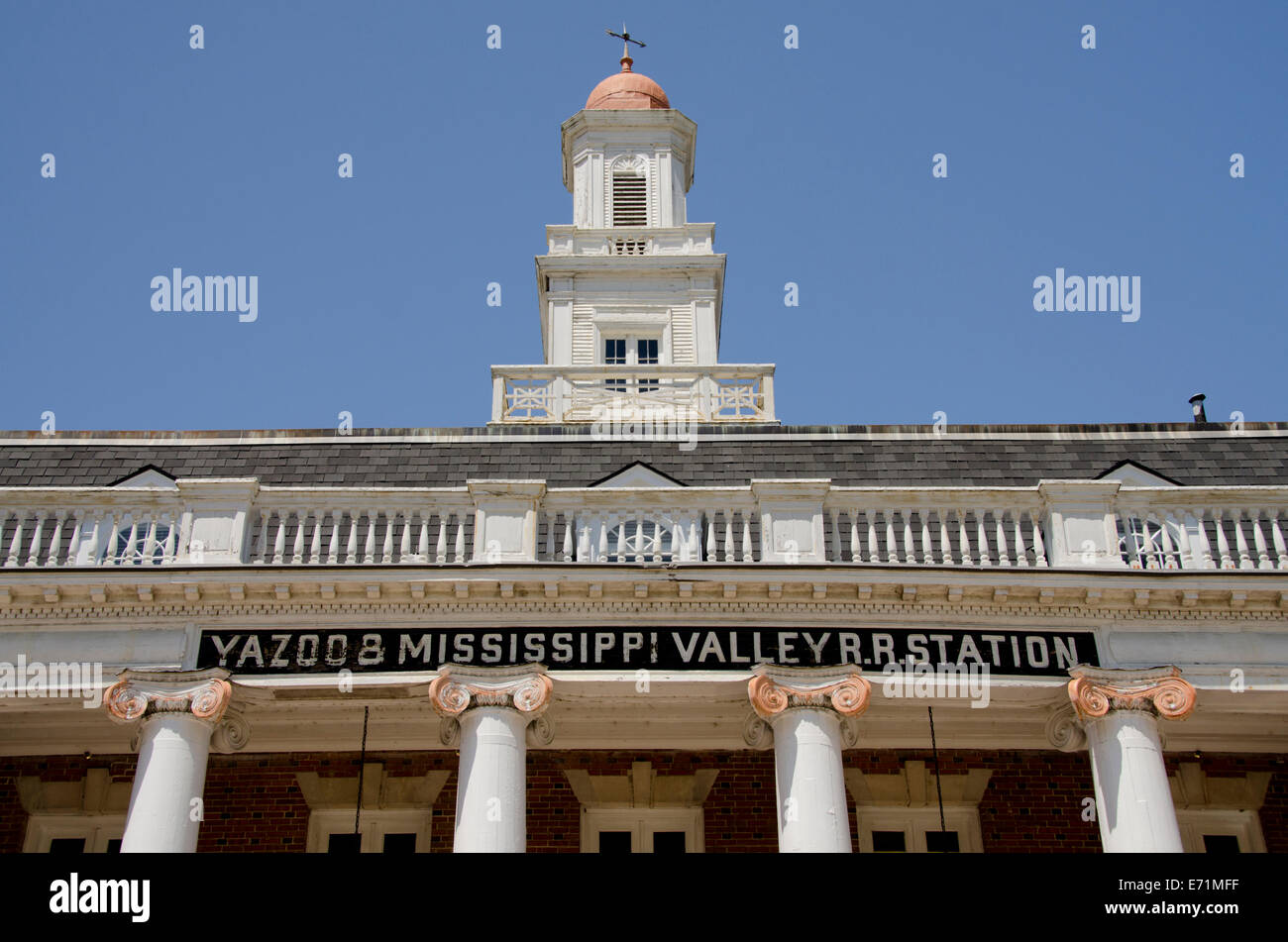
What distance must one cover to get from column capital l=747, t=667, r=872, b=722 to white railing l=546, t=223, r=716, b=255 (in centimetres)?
2060

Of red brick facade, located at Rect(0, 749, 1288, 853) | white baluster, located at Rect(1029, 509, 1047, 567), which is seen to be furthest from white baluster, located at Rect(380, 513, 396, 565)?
white baluster, located at Rect(1029, 509, 1047, 567)

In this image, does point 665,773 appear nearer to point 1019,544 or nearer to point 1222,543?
point 1019,544

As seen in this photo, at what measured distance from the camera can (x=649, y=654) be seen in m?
17.7

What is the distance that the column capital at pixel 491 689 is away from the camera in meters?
17.2

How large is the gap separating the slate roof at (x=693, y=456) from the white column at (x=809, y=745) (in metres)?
4.39

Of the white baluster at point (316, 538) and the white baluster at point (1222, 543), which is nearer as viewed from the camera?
the white baluster at point (1222, 543)

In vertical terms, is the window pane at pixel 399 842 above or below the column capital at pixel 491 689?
below

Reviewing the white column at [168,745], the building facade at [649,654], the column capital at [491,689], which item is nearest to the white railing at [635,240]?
the building facade at [649,654]

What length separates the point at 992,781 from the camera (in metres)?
19.9

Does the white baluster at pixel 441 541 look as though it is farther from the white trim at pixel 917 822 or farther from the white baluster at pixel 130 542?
the white trim at pixel 917 822

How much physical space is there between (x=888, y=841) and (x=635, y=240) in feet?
66.7

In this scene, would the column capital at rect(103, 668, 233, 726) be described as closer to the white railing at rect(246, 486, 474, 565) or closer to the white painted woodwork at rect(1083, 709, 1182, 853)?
the white railing at rect(246, 486, 474, 565)
